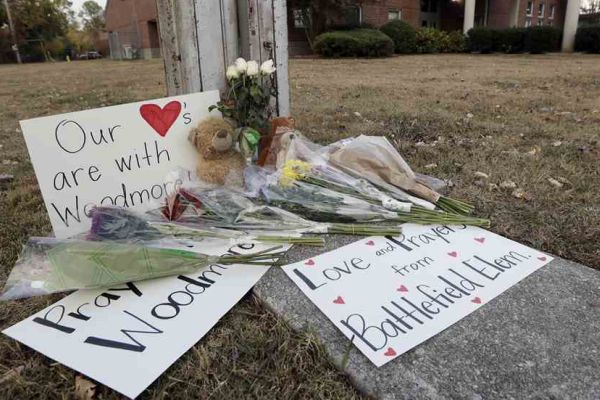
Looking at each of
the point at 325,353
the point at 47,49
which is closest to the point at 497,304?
the point at 325,353

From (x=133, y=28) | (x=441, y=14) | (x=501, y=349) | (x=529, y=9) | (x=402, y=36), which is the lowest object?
(x=501, y=349)

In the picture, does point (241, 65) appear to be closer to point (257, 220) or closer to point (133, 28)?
point (257, 220)

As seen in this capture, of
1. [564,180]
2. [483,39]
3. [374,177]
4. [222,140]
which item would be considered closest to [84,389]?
[222,140]

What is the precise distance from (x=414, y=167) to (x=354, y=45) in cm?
1300

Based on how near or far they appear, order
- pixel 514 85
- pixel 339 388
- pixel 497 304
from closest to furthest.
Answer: pixel 339 388, pixel 497 304, pixel 514 85

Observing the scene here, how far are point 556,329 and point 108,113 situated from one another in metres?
1.90

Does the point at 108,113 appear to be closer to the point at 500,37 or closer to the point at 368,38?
the point at 368,38

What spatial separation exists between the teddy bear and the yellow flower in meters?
0.25

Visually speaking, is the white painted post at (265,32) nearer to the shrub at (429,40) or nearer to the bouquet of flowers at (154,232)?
the bouquet of flowers at (154,232)

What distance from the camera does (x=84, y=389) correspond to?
1091 millimetres

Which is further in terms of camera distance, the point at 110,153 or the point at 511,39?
the point at 511,39

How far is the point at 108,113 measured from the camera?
1.86 m

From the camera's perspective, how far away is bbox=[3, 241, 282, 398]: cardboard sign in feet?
3.76

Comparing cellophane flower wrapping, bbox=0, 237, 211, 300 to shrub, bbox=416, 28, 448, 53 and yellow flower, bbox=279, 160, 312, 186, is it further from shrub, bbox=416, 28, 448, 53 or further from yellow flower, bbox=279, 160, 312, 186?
shrub, bbox=416, 28, 448, 53
